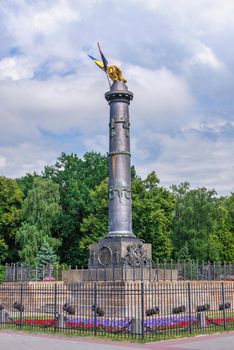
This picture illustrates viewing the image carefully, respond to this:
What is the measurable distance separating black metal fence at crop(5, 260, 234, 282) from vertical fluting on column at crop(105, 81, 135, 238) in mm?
2780

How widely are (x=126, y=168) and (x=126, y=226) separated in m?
3.51

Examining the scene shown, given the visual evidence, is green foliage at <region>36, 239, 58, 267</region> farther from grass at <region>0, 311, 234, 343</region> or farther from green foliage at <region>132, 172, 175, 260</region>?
grass at <region>0, 311, 234, 343</region>

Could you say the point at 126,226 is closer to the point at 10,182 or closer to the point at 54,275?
the point at 54,275

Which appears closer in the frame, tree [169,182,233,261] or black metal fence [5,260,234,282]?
black metal fence [5,260,234,282]

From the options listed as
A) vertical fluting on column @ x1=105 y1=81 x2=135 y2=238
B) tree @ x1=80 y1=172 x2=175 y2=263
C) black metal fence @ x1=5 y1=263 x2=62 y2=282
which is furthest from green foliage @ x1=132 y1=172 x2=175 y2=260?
vertical fluting on column @ x1=105 y1=81 x2=135 y2=238

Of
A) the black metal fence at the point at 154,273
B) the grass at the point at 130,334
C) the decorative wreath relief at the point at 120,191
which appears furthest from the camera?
the decorative wreath relief at the point at 120,191

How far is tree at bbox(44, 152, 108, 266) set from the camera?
53.8 m

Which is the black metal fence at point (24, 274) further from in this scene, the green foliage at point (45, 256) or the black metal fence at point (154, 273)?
the green foliage at point (45, 256)

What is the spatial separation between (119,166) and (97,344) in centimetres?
1640

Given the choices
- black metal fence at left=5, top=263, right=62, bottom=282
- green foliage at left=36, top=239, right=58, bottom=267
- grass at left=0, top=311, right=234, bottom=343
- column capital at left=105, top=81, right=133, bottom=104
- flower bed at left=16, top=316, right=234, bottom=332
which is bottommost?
→ grass at left=0, top=311, right=234, bottom=343

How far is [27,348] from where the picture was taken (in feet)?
45.1

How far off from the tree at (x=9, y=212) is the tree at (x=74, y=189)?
16.1 feet

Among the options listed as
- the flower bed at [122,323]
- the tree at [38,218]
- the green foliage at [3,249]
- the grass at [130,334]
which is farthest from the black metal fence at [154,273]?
the green foliage at [3,249]

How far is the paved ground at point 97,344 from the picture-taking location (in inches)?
543
